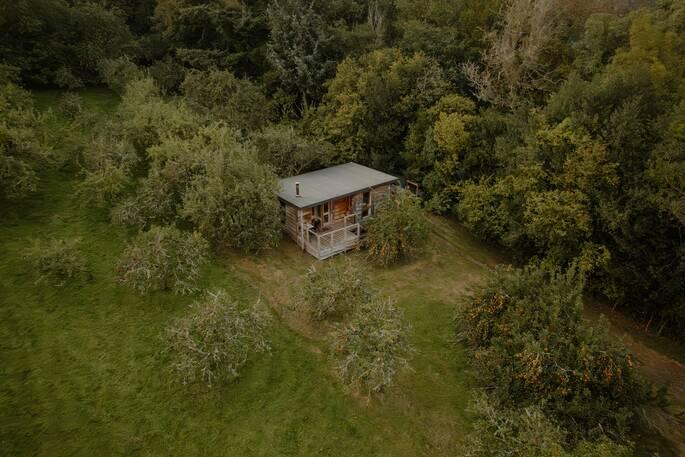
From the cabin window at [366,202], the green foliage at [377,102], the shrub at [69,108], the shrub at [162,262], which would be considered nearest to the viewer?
the shrub at [162,262]

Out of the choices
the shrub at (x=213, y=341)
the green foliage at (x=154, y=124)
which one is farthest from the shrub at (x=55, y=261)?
the green foliage at (x=154, y=124)

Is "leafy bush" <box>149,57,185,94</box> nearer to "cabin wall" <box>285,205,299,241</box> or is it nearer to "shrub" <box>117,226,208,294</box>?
"cabin wall" <box>285,205,299,241</box>

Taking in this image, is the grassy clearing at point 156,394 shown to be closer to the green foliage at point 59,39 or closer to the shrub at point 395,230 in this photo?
the shrub at point 395,230

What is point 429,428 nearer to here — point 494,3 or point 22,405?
point 22,405

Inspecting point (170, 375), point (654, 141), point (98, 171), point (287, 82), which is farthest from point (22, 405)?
point (287, 82)

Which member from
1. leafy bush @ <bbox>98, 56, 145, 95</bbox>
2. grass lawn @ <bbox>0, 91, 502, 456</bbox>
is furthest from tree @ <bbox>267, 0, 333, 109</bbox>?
grass lawn @ <bbox>0, 91, 502, 456</bbox>

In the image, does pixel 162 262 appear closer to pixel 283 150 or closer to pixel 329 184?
pixel 329 184
